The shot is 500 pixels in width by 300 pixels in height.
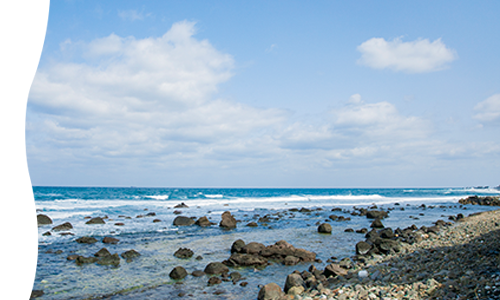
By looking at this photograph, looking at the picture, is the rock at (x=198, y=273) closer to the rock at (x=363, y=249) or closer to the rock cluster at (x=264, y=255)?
the rock cluster at (x=264, y=255)

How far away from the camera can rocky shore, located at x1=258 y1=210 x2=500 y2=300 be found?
6184mm

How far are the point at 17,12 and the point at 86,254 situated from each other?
1287cm

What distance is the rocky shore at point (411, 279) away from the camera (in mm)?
6184

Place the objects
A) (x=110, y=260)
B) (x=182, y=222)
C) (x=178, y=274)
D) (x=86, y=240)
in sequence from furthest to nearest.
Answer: (x=182, y=222), (x=86, y=240), (x=110, y=260), (x=178, y=274)

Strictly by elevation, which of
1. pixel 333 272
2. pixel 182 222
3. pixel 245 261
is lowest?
pixel 182 222

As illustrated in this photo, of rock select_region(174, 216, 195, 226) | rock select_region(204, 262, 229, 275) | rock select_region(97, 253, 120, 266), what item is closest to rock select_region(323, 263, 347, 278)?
rock select_region(204, 262, 229, 275)

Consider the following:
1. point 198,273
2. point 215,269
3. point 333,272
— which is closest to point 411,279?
point 333,272

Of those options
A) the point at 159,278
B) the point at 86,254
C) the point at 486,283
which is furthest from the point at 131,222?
the point at 486,283

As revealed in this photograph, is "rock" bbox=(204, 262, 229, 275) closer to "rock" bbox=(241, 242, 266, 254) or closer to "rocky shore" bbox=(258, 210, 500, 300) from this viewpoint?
"rocky shore" bbox=(258, 210, 500, 300)

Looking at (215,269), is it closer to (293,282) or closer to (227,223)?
(293,282)

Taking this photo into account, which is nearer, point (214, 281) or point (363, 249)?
point (214, 281)

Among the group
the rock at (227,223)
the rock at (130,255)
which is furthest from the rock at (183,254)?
the rock at (227,223)

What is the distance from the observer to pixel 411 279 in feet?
24.6

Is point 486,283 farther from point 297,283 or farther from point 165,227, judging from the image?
point 165,227
